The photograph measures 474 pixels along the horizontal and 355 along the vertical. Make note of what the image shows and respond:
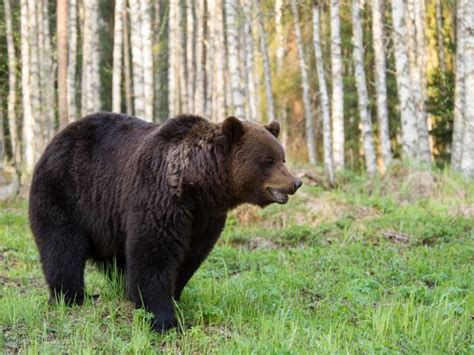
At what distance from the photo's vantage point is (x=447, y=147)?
910 inches

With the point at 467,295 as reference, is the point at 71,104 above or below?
above

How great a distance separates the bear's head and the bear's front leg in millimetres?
698

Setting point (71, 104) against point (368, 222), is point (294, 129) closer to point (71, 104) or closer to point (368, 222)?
point (71, 104)

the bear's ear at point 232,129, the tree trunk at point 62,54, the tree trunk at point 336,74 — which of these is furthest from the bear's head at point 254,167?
the tree trunk at point 62,54

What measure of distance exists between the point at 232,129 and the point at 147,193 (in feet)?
3.02

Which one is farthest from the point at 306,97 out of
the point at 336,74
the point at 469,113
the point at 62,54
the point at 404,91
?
the point at 62,54

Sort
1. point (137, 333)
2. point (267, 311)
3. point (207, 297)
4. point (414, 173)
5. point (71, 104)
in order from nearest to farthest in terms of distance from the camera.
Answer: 1. point (137, 333)
2. point (267, 311)
3. point (207, 297)
4. point (414, 173)
5. point (71, 104)

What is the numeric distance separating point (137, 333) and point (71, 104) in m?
15.6

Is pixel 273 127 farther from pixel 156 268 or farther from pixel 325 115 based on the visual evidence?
pixel 325 115

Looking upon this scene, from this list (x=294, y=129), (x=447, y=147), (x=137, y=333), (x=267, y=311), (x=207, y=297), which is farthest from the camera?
(x=294, y=129)

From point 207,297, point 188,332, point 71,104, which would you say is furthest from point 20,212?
point 188,332

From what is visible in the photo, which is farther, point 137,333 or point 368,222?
point 368,222

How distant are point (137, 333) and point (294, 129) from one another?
71.4 ft

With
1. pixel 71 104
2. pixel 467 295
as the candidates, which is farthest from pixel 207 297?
pixel 71 104
